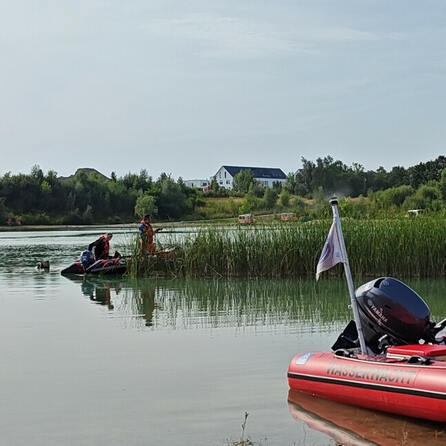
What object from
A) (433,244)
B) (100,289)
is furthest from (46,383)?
(433,244)

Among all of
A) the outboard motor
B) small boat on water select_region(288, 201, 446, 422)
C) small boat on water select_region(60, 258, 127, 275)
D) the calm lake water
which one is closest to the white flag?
small boat on water select_region(288, 201, 446, 422)

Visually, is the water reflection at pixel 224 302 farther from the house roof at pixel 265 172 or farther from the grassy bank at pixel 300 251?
the house roof at pixel 265 172

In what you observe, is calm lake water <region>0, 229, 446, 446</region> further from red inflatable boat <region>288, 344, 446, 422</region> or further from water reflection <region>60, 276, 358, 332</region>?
red inflatable boat <region>288, 344, 446, 422</region>

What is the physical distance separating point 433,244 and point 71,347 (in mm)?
9413

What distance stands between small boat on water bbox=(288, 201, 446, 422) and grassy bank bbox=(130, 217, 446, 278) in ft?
31.9

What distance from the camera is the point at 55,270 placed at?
24172 millimetres

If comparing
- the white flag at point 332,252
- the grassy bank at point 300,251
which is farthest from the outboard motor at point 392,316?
the grassy bank at point 300,251

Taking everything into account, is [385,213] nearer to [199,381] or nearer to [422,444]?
[199,381]

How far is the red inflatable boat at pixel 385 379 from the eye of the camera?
7057 mm

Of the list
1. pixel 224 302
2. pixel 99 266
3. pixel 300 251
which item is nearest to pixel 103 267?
pixel 99 266

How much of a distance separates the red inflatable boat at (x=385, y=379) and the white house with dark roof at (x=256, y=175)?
12156 cm

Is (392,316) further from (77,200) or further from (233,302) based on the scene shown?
(77,200)

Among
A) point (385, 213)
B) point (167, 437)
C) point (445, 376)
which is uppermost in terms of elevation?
point (385, 213)

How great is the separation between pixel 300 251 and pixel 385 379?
11431mm
